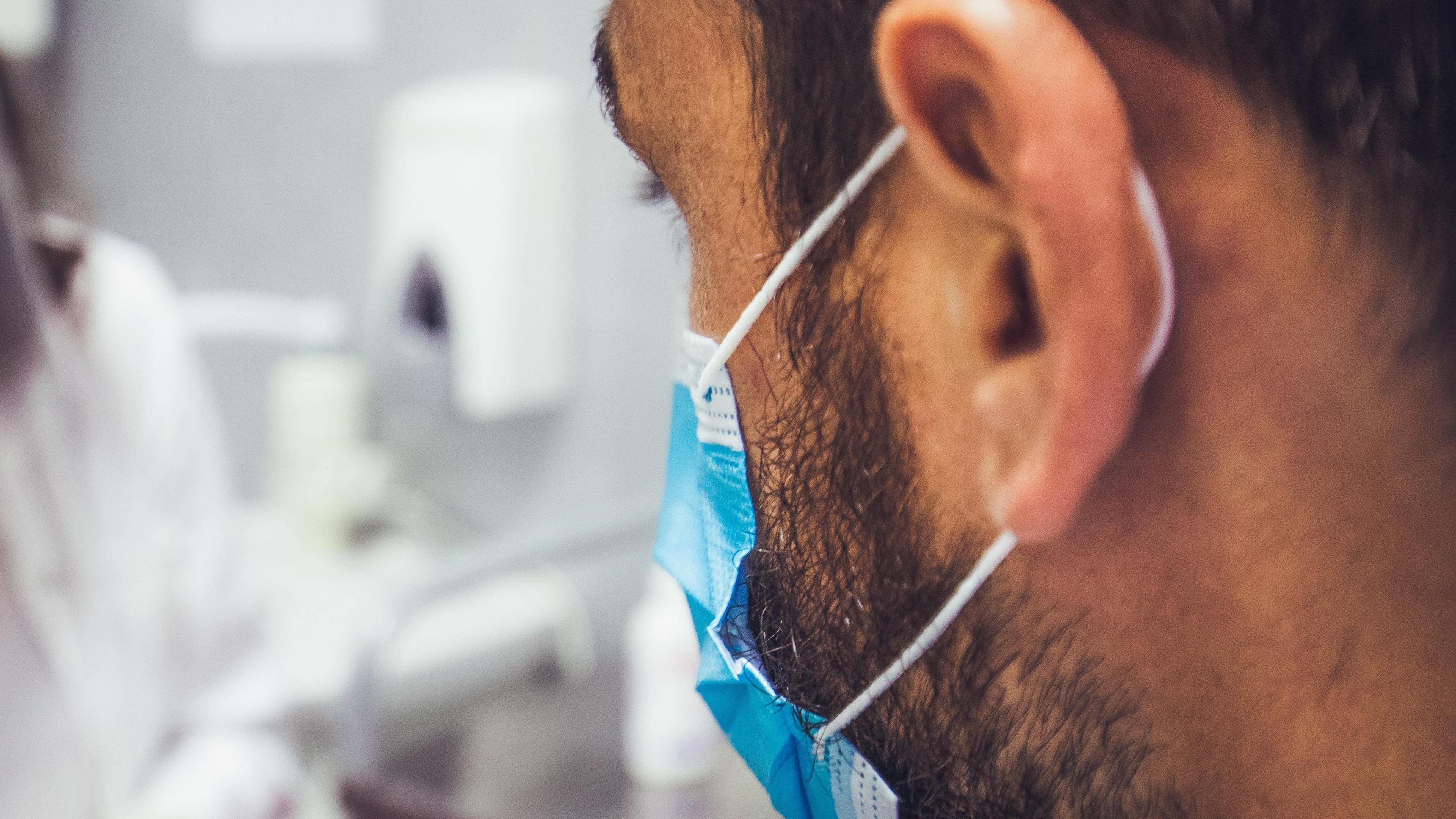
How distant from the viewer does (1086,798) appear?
0.43 m

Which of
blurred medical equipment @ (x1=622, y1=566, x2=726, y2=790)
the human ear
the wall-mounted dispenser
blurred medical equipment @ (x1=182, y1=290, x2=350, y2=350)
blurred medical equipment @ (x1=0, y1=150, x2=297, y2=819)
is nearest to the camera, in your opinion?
the human ear

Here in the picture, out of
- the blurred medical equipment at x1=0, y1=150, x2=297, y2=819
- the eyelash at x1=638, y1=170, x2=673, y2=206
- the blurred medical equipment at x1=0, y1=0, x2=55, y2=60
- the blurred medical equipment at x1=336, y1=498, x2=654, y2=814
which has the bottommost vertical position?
the blurred medical equipment at x1=336, y1=498, x2=654, y2=814

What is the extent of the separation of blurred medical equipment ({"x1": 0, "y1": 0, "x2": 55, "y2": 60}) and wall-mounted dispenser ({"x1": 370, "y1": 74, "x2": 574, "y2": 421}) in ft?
2.22

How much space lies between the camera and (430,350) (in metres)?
1.54

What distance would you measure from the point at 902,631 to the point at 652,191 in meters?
0.28

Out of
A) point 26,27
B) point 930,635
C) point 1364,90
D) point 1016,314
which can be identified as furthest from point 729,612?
point 26,27

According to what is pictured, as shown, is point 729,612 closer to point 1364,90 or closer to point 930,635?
point 930,635

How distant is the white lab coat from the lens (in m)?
1.00

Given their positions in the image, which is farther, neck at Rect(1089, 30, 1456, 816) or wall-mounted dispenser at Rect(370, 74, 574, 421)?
wall-mounted dispenser at Rect(370, 74, 574, 421)

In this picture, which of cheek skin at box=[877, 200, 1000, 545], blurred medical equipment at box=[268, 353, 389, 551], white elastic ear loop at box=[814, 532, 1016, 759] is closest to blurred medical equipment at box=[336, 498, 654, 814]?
blurred medical equipment at box=[268, 353, 389, 551]

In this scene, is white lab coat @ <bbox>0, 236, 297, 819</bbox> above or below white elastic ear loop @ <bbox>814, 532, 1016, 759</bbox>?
below

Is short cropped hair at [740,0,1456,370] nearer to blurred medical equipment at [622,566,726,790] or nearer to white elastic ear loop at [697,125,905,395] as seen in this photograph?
white elastic ear loop at [697,125,905,395]

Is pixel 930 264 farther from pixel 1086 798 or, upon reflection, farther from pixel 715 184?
pixel 1086 798

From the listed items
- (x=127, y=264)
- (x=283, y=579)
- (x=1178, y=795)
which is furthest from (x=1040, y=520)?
(x=283, y=579)
